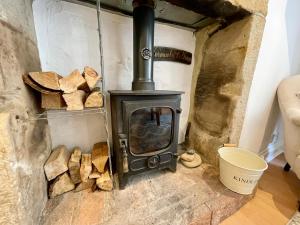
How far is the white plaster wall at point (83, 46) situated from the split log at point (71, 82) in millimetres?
335

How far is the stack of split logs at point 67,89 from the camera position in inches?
29.8

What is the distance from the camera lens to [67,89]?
808mm

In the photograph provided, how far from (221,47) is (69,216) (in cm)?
171

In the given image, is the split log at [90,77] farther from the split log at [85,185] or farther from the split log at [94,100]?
the split log at [85,185]

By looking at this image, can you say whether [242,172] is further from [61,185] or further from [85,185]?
[61,185]

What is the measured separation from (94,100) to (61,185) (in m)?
0.62

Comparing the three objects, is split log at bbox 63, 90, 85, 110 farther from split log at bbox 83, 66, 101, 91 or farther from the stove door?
the stove door

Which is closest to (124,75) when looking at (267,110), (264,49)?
(264,49)

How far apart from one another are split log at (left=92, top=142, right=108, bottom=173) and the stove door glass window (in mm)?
214

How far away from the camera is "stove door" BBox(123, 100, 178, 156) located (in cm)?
100

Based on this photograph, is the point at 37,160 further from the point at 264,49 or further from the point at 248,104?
the point at 264,49

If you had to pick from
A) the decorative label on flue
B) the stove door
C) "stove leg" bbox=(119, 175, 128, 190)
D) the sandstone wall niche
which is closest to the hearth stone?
"stove leg" bbox=(119, 175, 128, 190)

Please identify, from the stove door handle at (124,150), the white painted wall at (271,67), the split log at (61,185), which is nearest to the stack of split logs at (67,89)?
the stove door handle at (124,150)

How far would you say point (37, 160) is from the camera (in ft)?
2.63
